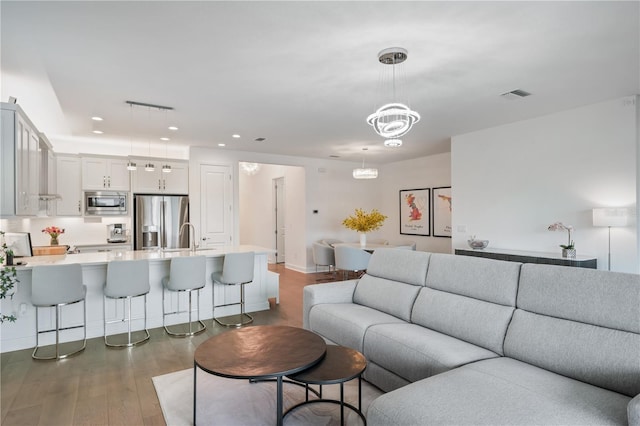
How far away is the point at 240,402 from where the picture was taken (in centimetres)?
254

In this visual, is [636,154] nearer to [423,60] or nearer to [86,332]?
[423,60]

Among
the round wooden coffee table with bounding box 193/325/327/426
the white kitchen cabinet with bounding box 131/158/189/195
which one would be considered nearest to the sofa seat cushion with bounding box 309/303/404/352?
the round wooden coffee table with bounding box 193/325/327/426

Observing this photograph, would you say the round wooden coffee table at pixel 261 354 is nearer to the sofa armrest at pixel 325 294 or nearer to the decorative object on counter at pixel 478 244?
the sofa armrest at pixel 325 294

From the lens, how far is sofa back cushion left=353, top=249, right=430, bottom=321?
3118mm

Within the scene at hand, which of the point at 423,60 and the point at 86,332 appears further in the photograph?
the point at 86,332

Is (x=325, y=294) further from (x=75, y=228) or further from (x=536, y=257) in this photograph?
(x=75, y=228)

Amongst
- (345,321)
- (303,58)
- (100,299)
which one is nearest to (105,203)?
(100,299)

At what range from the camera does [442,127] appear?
17.7ft

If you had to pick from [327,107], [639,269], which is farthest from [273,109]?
[639,269]

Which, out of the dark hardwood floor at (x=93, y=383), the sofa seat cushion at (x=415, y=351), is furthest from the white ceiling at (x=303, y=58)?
the dark hardwood floor at (x=93, y=383)

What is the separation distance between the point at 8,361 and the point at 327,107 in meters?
4.19

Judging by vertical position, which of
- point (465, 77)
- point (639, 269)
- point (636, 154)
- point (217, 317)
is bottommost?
point (217, 317)

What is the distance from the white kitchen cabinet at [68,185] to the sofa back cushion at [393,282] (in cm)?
541

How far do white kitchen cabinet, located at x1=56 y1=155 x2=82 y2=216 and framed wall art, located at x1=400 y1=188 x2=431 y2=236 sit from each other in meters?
6.74
